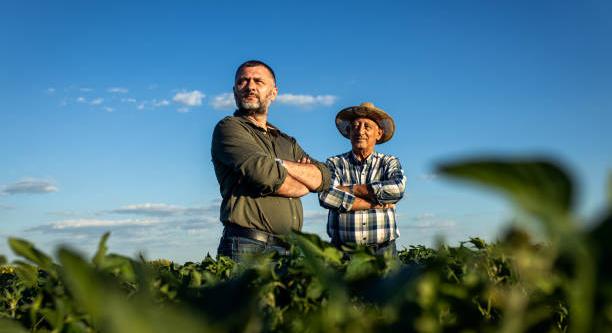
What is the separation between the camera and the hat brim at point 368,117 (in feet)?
29.1

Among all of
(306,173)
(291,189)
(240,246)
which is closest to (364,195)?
(306,173)

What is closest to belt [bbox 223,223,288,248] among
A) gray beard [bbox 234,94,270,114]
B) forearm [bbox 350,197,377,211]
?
gray beard [bbox 234,94,270,114]

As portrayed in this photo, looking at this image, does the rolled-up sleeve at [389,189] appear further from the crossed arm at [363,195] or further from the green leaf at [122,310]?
the green leaf at [122,310]

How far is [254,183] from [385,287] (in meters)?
5.25

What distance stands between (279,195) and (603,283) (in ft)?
19.0

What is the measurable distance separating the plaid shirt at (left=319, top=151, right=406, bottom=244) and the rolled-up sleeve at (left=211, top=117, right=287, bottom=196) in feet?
4.73

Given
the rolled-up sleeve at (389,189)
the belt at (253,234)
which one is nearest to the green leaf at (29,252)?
the belt at (253,234)

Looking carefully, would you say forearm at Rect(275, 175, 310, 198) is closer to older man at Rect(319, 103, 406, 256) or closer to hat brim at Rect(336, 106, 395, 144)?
older man at Rect(319, 103, 406, 256)

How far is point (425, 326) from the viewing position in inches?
35.2

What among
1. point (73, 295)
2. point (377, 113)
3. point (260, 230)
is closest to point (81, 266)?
point (73, 295)

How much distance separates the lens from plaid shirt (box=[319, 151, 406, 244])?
7.70m

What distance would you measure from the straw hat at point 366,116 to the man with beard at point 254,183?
1.91 metres

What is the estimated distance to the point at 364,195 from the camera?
788cm

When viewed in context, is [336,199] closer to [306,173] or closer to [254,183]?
[306,173]
